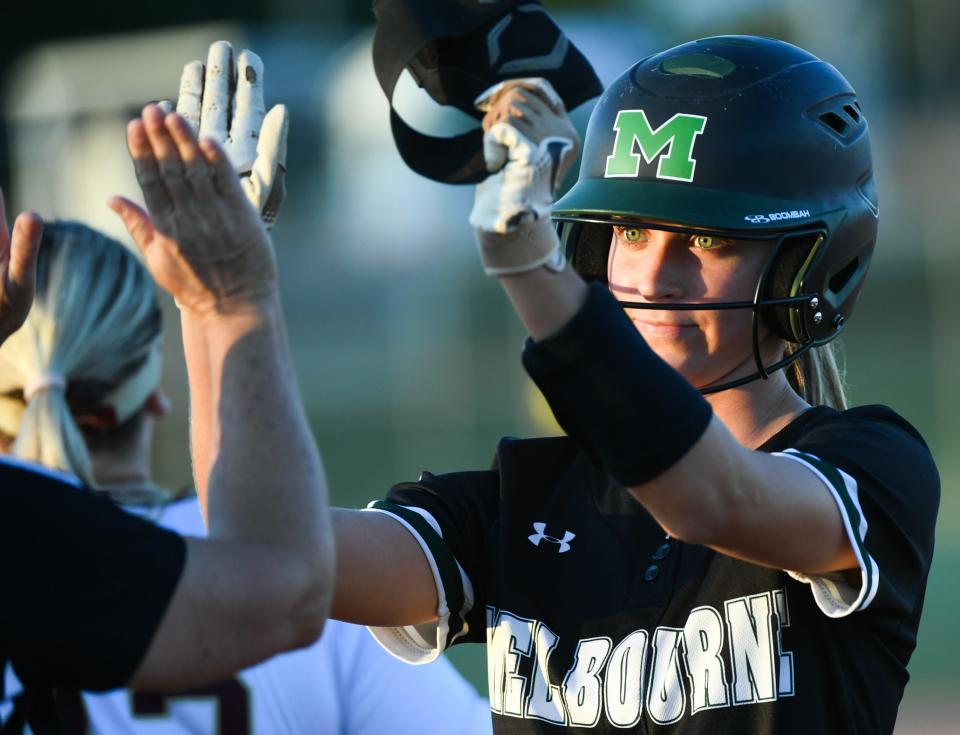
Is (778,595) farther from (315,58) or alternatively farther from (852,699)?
(315,58)

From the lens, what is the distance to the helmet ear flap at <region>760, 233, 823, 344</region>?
2365 millimetres

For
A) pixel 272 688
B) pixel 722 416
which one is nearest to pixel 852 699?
pixel 722 416

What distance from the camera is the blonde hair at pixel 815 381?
8.53 feet

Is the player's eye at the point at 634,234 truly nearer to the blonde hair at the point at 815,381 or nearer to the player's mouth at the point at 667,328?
the player's mouth at the point at 667,328

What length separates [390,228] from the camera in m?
15.6

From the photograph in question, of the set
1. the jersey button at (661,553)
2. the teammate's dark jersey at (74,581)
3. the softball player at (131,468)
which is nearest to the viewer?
the teammate's dark jersey at (74,581)

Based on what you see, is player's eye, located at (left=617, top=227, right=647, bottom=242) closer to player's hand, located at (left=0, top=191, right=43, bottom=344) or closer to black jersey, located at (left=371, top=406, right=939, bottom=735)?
black jersey, located at (left=371, top=406, right=939, bottom=735)

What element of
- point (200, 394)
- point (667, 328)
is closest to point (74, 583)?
point (200, 394)

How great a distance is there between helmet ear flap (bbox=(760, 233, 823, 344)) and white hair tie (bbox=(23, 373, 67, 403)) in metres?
1.51

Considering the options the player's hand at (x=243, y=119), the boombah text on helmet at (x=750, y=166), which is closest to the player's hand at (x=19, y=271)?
the player's hand at (x=243, y=119)

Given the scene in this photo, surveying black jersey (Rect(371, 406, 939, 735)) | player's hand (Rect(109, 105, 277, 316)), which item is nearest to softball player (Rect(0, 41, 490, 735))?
black jersey (Rect(371, 406, 939, 735))

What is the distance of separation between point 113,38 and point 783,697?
18.3m

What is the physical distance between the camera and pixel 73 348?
3.01 meters

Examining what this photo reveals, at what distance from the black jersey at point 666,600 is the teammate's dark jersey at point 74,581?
732mm
